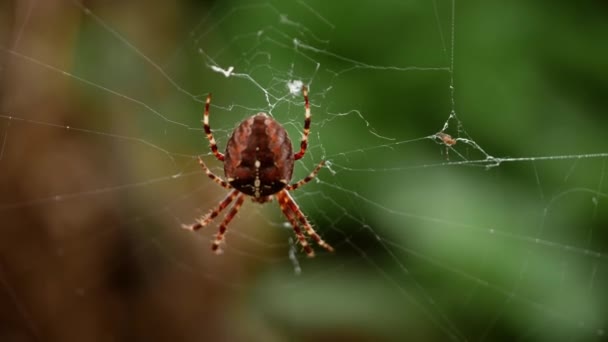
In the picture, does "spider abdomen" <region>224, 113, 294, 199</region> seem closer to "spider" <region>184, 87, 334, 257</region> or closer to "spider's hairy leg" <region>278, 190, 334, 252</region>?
"spider" <region>184, 87, 334, 257</region>

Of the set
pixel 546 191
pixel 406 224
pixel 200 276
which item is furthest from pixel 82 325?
pixel 546 191

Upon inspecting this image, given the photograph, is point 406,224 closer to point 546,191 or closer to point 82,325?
point 546,191

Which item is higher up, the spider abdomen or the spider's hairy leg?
the spider abdomen

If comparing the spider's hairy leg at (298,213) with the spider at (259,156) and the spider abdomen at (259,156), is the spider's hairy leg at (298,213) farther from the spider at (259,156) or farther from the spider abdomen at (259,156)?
the spider abdomen at (259,156)

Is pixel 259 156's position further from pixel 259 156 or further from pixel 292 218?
pixel 292 218

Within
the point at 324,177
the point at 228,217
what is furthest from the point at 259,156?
the point at 324,177

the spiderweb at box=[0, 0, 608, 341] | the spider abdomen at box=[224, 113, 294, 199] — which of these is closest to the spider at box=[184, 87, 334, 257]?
the spider abdomen at box=[224, 113, 294, 199]
